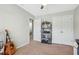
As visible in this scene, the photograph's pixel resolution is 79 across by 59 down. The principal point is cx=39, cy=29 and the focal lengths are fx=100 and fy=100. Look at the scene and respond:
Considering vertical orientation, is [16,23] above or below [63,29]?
above

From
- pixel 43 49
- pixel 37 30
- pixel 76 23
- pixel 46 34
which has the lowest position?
pixel 43 49

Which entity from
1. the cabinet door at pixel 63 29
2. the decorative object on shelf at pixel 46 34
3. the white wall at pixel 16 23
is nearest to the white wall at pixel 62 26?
the cabinet door at pixel 63 29

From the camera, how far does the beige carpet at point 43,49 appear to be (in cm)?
252

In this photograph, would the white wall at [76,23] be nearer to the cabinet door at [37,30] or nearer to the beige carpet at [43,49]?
the beige carpet at [43,49]

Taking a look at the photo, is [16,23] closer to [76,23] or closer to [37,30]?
[37,30]

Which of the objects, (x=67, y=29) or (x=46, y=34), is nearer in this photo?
(x=67, y=29)

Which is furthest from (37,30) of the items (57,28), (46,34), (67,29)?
(67,29)

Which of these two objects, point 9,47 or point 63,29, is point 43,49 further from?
point 9,47

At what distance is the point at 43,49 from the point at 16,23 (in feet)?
3.19

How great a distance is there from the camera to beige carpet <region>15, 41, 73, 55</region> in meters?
2.52

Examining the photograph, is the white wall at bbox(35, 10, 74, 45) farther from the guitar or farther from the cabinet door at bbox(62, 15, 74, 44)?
the guitar

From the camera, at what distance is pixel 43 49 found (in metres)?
2.62

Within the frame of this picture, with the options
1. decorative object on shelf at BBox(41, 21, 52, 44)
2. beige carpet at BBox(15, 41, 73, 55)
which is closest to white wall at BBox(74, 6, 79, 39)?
beige carpet at BBox(15, 41, 73, 55)

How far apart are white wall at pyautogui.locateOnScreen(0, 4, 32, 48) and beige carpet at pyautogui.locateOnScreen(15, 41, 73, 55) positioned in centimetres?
16
